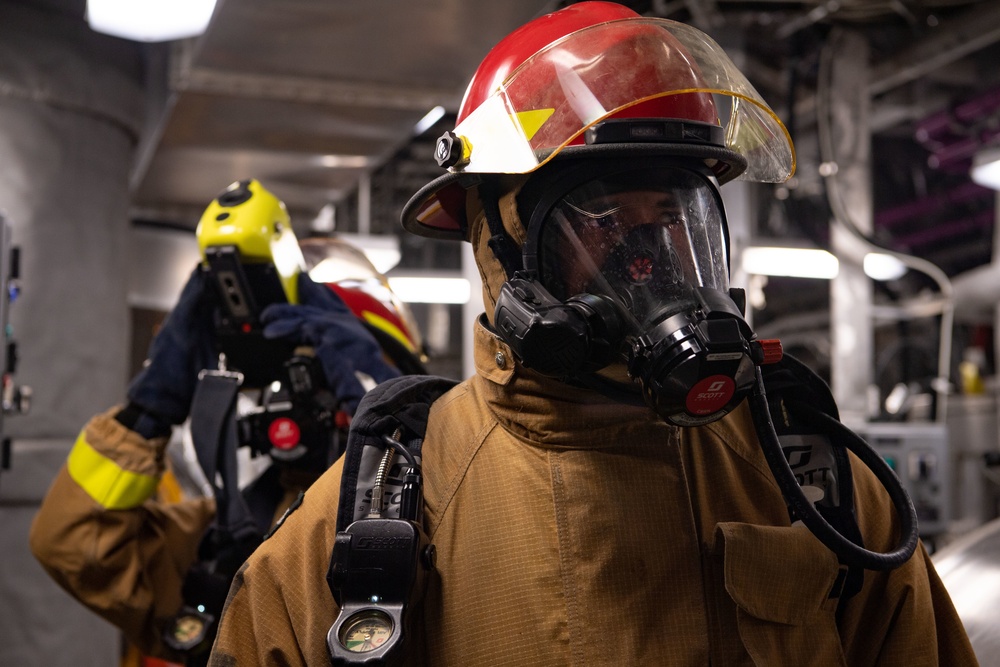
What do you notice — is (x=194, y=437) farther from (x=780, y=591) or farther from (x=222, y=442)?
(x=780, y=591)

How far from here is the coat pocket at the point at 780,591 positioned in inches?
48.2

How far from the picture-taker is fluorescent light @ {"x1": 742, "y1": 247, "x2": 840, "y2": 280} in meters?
6.73

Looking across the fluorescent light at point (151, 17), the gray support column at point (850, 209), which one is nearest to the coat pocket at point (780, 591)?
the fluorescent light at point (151, 17)

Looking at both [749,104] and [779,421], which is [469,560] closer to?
[779,421]

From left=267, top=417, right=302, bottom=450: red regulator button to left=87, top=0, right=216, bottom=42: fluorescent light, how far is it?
5.79 feet

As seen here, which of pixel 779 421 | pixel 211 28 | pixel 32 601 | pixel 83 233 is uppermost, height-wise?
pixel 211 28

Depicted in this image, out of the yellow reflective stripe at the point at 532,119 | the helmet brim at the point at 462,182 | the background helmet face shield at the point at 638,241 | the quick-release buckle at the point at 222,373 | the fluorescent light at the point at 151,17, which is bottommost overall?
the quick-release buckle at the point at 222,373

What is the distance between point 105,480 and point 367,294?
34.6 inches

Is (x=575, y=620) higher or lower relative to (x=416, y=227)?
lower

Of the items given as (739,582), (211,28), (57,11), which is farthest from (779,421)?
(57,11)

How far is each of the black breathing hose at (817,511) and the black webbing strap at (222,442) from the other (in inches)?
54.6

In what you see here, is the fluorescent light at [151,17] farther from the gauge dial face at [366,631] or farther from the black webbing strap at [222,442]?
the gauge dial face at [366,631]

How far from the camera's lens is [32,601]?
424cm

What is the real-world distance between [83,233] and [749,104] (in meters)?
3.91
